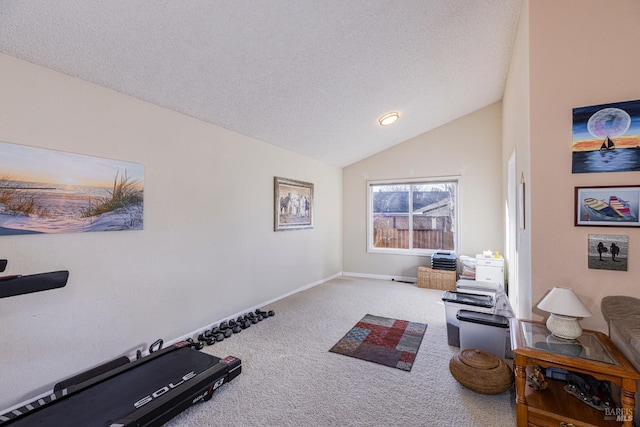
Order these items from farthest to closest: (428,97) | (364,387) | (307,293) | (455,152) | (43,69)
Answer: (455,152) < (307,293) < (428,97) < (364,387) < (43,69)

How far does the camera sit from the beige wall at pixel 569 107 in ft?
6.06

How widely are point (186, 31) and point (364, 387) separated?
2883 mm

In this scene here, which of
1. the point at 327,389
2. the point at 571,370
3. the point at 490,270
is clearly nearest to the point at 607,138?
the point at 571,370

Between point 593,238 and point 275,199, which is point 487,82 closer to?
point 593,238

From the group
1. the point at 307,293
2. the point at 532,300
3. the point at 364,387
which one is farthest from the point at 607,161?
the point at 307,293

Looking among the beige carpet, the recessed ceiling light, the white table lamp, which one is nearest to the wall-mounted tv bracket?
the beige carpet

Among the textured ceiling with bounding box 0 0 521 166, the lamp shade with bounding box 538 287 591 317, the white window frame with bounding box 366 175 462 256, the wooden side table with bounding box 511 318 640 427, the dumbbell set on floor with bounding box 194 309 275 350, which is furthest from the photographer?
the white window frame with bounding box 366 175 462 256

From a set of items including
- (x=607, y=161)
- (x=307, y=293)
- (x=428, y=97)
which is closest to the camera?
(x=607, y=161)

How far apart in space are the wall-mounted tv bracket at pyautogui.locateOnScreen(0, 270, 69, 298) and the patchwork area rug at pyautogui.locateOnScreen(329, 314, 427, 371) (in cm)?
220

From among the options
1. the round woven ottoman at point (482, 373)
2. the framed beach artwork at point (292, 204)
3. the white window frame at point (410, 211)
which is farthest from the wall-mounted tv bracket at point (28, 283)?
the white window frame at point (410, 211)

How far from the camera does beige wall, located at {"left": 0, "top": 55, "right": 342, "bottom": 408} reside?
192 centimetres

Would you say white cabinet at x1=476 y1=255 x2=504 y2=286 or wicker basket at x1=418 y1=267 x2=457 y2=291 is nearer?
white cabinet at x1=476 y1=255 x2=504 y2=286

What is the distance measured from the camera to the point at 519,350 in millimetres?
1668

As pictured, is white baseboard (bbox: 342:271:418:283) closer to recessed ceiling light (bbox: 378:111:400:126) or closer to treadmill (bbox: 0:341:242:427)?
recessed ceiling light (bbox: 378:111:400:126)
